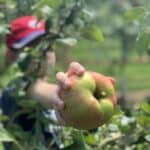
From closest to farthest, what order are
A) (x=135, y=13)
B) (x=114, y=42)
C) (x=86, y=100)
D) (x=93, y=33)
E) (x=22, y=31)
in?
(x=86, y=100) → (x=135, y=13) → (x=93, y=33) → (x=22, y=31) → (x=114, y=42)

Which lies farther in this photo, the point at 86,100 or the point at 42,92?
the point at 42,92

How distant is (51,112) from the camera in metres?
1.78

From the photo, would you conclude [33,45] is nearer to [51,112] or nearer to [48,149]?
[51,112]

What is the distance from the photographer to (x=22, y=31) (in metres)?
2.10

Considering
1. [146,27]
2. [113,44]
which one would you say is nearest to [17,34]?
[146,27]

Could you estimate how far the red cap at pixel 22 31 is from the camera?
206 centimetres

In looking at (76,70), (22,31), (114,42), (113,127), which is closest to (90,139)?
(113,127)

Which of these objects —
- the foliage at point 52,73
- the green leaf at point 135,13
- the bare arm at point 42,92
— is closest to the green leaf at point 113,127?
the foliage at point 52,73

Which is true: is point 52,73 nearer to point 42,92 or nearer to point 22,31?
point 42,92

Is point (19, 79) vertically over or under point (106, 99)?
under

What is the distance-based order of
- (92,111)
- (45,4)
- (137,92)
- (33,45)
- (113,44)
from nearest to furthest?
(92,111) → (45,4) → (33,45) → (137,92) → (113,44)

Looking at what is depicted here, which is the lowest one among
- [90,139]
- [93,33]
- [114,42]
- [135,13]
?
[114,42]

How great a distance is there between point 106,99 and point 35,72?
558 mm

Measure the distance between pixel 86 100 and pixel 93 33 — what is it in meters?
0.52
